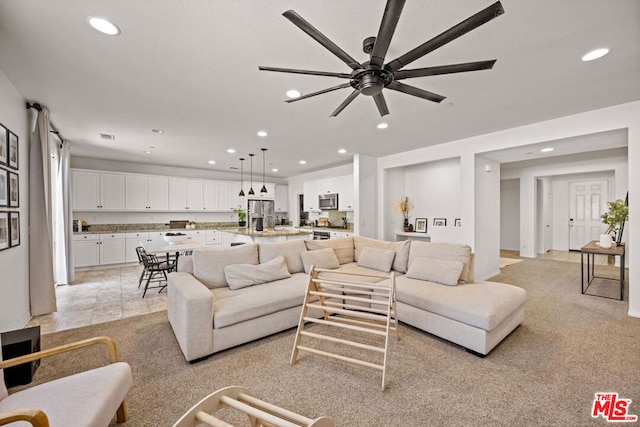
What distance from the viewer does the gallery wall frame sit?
268 centimetres

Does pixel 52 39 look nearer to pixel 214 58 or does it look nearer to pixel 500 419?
pixel 214 58

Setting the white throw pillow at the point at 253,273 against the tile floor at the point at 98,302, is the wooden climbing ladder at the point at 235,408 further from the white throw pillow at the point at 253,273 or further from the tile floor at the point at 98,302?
the tile floor at the point at 98,302

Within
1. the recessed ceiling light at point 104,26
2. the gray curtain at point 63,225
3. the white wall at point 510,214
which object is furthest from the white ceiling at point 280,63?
the white wall at point 510,214

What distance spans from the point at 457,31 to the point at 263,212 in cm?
794

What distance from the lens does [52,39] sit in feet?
6.63

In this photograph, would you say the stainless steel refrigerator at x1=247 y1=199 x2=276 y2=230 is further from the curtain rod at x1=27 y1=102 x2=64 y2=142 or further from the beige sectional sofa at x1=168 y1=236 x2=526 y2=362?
the beige sectional sofa at x1=168 y1=236 x2=526 y2=362

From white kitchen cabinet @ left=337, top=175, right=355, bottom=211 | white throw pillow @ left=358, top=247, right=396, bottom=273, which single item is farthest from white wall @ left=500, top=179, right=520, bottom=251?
white throw pillow @ left=358, top=247, right=396, bottom=273

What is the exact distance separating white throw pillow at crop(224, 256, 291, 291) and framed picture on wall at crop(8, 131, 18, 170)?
7.80ft

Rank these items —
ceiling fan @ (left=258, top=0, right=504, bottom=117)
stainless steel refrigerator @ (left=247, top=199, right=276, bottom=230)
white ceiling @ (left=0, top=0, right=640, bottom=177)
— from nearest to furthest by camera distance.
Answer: ceiling fan @ (left=258, top=0, right=504, bottom=117) < white ceiling @ (left=0, top=0, right=640, bottom=177) < stainless steel refrigerator @ (left=247, top=199, right=276, bottom=230)

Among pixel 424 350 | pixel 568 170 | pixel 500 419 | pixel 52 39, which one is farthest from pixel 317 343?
pixel 568 170

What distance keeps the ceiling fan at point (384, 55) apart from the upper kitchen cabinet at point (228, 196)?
6.95 metres

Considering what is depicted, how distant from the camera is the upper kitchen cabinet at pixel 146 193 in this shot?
22.0 ft

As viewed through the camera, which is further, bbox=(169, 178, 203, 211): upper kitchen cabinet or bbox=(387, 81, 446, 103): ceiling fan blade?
bbox=(169, 178, 203, 211): upper kitchen cabinet

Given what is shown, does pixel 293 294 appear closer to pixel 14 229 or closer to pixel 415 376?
pixel 415 376
